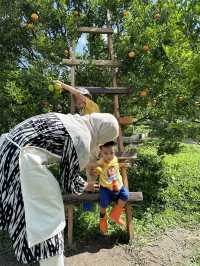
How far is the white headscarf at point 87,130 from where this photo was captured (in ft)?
9.75

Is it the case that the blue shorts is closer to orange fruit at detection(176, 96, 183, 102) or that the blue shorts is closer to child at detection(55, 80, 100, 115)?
child at detection(55, 80, 100, 115)

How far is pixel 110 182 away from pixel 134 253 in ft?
2.52

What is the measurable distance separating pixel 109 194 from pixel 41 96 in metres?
1.63

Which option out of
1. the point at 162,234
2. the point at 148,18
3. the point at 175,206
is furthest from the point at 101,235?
the point at 148,18

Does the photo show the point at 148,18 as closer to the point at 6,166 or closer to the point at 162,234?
the point at 162,234

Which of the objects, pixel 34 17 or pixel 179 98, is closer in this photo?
pixel 34 17

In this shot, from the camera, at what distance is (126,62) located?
547 centimetres

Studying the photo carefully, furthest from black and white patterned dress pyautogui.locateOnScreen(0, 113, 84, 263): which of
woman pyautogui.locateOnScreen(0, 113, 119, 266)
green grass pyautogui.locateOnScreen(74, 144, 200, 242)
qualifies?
green grass pyautogui.locateOnScreen(74, 144, 200, 242)

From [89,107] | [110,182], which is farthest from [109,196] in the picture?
[89,107]

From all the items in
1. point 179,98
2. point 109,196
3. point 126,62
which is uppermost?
point 126,62

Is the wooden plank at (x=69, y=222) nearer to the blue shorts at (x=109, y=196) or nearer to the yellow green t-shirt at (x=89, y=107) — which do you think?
the blue shorts at (x=109, y=196)

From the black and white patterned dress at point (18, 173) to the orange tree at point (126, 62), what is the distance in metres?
2.09

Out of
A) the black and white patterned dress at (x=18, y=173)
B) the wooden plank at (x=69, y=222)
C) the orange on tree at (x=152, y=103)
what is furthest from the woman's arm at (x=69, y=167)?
the orange on tree at (x=152, y=103)

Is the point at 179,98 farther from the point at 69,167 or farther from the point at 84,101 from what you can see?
the point at 69,167
